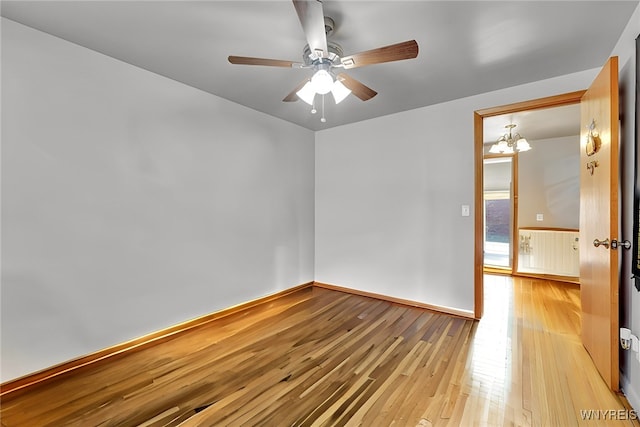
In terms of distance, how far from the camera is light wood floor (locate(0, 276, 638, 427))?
1.57 meters

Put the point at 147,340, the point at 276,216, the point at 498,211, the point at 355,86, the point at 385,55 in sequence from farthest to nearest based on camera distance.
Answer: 1. the point at 498,211
2. the point at 276,216
3. the point at 147,340
4. the point at 355,86
5. the point at 385,55

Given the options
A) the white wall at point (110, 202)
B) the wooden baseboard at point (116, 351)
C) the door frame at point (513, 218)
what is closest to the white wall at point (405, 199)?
the white wall at point (110, 202)

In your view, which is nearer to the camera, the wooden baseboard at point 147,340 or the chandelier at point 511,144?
the wooden baseboard at point 147,340

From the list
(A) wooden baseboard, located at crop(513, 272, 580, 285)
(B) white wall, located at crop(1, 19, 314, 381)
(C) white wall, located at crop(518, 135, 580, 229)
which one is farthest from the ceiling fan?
(A) wooden baseboard, located at crop(513, 272, 580, 285)

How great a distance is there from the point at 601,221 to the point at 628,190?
24 centimetres

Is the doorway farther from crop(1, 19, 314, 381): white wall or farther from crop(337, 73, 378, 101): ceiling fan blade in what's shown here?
crop(1, 19, 314, 381): white wall

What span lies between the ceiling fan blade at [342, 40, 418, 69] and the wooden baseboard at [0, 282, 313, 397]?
8.95 ft

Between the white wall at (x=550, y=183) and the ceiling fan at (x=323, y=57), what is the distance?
419 cm

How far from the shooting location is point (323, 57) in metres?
1.73

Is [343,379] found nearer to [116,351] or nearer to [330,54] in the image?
[116,351]

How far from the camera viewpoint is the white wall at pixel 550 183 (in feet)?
14.4

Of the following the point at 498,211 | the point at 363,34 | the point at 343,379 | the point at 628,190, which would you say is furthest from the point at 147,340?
the point at 498,211

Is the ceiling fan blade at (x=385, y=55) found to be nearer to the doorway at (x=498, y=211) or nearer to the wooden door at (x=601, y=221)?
the wooden door at (x=601, y=221)

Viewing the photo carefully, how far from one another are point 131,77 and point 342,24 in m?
1.84
